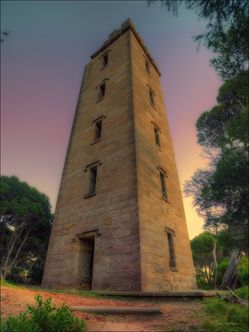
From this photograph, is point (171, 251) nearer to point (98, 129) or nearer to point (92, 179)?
point (92, 179)

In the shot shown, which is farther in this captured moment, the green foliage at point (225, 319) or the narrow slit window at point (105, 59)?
the narrow slit window at point (105, 59)

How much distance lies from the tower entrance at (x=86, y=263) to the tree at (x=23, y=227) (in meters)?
10.3

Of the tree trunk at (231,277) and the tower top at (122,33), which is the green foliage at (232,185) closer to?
the tree trunk at (231,277)

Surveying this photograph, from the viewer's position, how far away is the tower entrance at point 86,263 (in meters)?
11.2

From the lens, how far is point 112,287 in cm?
944

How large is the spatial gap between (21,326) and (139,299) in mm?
5394

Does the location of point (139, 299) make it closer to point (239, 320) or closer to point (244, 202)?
point (239, 320)

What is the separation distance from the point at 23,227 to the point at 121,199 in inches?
532

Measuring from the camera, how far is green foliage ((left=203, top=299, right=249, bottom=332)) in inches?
187

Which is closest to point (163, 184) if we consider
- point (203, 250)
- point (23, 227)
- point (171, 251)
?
point (171, 251)

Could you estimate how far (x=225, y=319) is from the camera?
532cm

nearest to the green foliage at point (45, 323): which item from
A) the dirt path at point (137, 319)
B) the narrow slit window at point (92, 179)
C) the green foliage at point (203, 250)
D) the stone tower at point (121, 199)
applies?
the dirt path at point (137, 319)

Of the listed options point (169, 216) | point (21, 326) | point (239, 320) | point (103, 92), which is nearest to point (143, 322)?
point (239, 320)

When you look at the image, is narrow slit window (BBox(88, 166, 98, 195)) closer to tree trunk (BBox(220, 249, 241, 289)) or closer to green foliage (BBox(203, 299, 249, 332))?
green foliage (BBox(203, 299, 249, 332))
